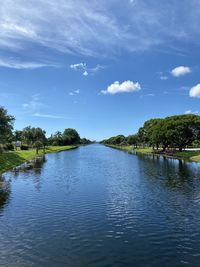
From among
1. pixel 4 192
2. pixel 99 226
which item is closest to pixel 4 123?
pixel 4 192

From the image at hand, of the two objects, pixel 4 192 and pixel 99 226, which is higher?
pixel 4 192

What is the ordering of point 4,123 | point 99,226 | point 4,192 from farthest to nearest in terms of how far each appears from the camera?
point 4,123
point 4,192
point 99,226

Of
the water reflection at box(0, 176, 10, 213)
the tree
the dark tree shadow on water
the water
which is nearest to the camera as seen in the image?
the water

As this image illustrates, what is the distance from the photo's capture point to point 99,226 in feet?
77.3

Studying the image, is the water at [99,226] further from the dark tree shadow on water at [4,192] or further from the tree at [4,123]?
the tree at [4,123]

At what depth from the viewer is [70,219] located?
2538 cm

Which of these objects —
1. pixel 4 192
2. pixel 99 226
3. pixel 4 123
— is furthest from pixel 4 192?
pixel 4 123

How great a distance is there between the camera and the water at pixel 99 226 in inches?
694

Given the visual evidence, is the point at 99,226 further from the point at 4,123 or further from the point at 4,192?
the point at 4,123

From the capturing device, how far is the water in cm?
1762

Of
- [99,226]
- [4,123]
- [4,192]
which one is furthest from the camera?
[4,123]

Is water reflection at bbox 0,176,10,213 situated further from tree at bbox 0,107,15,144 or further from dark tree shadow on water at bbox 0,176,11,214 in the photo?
tree at bbox 0,107,15,144

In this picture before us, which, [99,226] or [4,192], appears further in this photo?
[4,192]

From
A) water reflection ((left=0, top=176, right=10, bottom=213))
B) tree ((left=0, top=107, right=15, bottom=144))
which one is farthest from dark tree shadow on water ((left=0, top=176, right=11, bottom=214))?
tree ((left=0, top=107, right=15, bottom=144))
